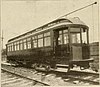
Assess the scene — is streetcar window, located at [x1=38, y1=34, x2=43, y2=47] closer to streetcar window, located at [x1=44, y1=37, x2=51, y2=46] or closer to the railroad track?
streetcar window, located at [x1=44, y1=37, x2=51, y2=46]

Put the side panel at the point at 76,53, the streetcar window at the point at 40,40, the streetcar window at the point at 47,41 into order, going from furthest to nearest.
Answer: the streetcar window at the point at 40,40 → the streetcar window at the point at 47,41 → the side panel at the point at 76,53

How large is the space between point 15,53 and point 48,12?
85.6 inches

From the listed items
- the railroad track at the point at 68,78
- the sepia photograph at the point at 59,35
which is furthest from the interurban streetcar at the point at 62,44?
the railroad track at the point at 68,78

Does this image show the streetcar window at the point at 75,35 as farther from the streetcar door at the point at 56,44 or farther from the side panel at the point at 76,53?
the streetcar door at the point at 56,44

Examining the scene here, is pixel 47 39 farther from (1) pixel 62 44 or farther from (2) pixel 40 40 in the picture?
(1) pixel 62 44

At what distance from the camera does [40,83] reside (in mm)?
3922

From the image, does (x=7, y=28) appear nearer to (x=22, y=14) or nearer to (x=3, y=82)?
(x=22, y=14)

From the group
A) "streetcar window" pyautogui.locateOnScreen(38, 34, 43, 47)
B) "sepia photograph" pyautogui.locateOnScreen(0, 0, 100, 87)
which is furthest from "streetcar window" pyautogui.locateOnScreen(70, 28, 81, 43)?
"streetcar window" pyautogui.locateOnScreen(38, 34, 43, 47)

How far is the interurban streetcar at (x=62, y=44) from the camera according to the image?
443 cm

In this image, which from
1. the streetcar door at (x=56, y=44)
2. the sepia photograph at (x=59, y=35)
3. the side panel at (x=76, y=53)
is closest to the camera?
the sepia photograph at (x=59, y=35)

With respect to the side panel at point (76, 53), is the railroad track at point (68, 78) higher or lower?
lower

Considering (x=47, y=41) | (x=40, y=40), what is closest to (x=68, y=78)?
(x=47, y=41)

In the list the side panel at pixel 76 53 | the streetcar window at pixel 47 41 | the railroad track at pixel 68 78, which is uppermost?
the streetcar window at pixel 47 41

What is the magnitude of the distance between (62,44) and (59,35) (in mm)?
204
